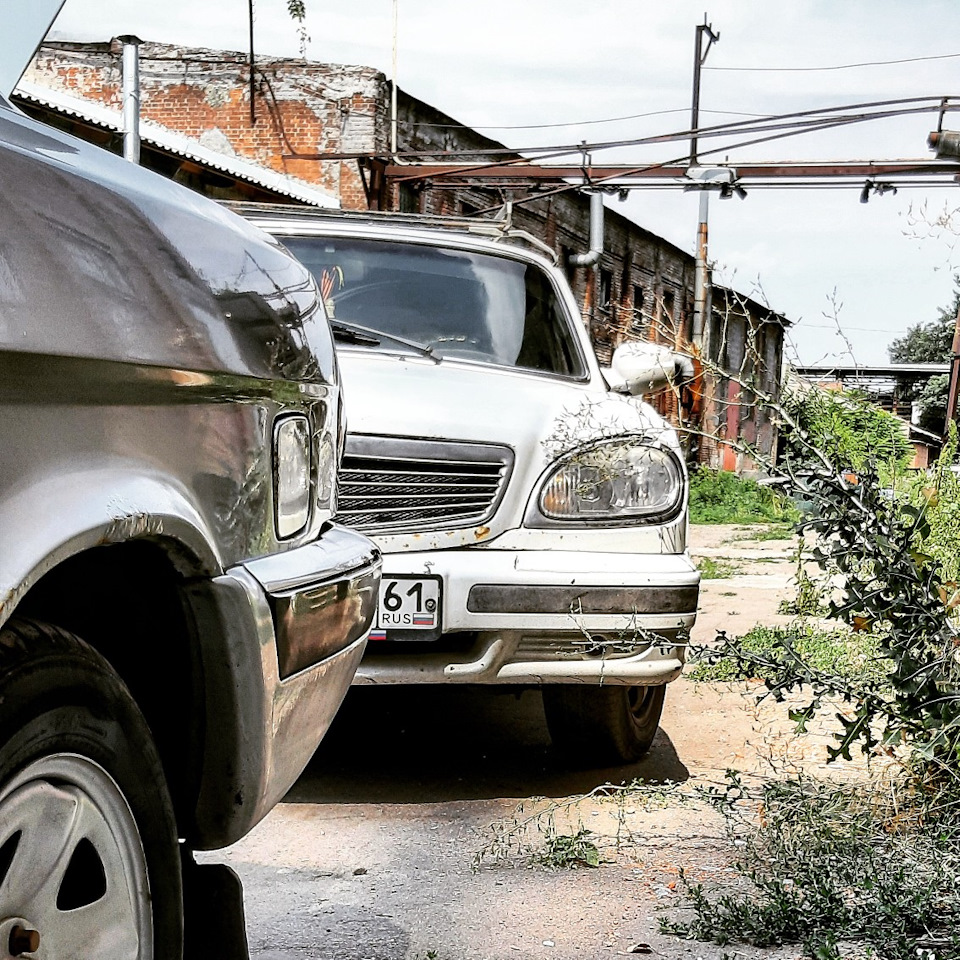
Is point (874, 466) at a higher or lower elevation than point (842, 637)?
higher

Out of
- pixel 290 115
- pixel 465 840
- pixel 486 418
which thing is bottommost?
pixel 465 840

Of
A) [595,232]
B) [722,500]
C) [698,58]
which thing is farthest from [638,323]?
[698,58]

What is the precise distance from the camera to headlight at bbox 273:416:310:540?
2.07 meters

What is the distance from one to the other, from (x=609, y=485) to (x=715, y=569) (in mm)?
9049

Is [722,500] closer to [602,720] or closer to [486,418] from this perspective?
[602,720]

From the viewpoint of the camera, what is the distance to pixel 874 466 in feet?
11.9

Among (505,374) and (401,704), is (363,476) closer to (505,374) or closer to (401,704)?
(505,374)

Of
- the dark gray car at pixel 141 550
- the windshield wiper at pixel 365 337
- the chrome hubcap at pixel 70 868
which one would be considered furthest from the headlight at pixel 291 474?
the windshield wiper at pixel 365 337

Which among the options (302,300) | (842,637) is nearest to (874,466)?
(842,637)

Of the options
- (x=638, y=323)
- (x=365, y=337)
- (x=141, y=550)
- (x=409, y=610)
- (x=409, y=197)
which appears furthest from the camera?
(x=409, y=197)

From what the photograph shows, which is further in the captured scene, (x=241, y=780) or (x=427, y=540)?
(x=427, y=540)

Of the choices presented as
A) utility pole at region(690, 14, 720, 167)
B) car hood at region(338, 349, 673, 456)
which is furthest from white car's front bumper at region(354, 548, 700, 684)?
utility pole at region(690, 14, 720, 167)

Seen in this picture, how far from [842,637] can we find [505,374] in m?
1.47

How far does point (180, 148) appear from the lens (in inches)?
605
